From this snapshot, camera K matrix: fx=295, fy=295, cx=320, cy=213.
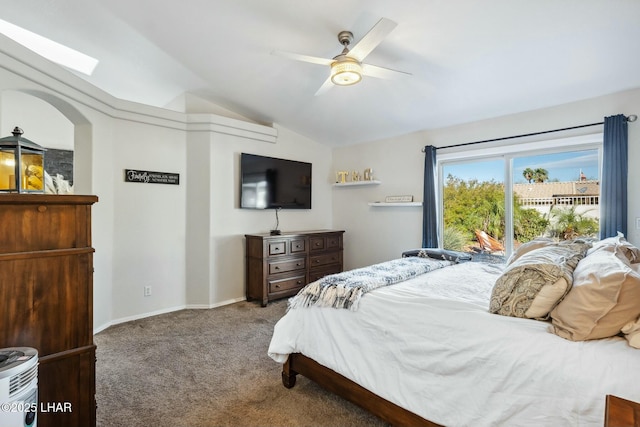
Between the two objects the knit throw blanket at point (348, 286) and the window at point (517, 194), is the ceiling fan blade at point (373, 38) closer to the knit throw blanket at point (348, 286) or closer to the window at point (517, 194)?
the knit throw blanket at point (348, 286)

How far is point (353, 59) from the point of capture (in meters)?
2.22

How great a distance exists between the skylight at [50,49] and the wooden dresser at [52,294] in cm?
290

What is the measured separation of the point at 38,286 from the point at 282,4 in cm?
245

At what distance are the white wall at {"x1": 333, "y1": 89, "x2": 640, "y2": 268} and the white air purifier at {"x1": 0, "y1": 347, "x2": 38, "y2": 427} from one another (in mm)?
3954

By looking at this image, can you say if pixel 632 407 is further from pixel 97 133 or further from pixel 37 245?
pixel 97 133

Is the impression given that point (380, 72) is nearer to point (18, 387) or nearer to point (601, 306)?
point (601, 306)

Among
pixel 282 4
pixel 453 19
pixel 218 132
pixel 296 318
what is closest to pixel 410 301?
pixel 296 318

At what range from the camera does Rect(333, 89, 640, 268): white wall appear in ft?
9.09

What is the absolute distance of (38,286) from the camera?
134 cm

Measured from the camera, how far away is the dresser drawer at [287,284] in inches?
155

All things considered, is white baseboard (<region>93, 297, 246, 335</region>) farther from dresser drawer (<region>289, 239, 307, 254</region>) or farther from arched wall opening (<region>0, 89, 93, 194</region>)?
arched wall opening (<region>0, 89, 93, 194</region>)

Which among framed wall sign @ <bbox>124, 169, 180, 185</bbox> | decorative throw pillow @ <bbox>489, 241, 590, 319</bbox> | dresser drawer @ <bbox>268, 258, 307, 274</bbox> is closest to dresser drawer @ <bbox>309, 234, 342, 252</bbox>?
dresser drawer @ <bbox>268, 258, 307, 274</bbox>

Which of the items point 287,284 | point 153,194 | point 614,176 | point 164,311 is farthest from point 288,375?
point 614,176

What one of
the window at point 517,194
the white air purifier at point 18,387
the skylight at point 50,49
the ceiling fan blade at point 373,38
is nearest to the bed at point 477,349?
the white air purifier at point 18,387
